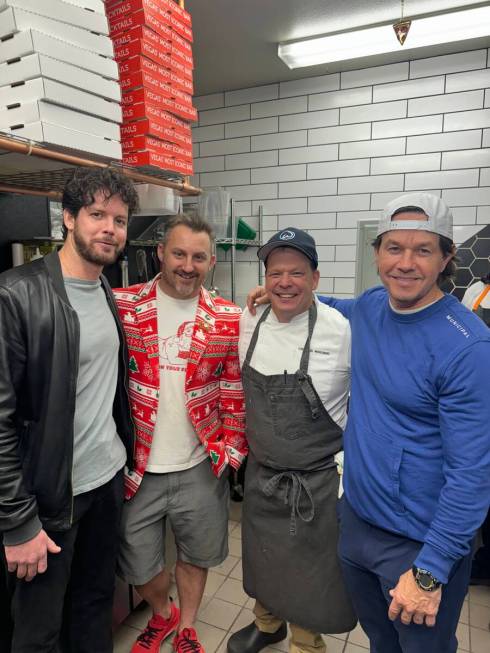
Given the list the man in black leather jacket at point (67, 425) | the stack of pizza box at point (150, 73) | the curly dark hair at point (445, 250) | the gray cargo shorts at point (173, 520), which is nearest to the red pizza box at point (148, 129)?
the stack of pizza box at point (150, 73)

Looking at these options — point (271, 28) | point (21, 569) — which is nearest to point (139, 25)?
point (271, 28)

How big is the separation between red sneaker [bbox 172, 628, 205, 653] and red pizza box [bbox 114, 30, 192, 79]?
2206 mm

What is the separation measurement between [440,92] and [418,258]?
2138 mm

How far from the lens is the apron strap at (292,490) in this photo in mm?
1436

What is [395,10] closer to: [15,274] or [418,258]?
[418,258]

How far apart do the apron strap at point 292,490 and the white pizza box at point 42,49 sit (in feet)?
4.82

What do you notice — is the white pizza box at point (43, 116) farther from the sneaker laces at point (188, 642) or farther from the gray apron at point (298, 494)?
the sneaker laces at point (188, 642)

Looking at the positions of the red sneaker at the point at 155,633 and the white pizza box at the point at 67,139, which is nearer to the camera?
the white pizza box at the point at 67,139

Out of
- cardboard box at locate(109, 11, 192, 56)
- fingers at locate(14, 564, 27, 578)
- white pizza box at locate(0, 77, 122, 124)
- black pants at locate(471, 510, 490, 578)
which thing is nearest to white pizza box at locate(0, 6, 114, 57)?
white pizza box at locate(0, 77, 122, 124)

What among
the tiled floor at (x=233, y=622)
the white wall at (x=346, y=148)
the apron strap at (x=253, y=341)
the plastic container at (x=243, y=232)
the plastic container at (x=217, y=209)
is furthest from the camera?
the plastic container at (x=243, y=232)

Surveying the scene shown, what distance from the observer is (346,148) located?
9.64 feet

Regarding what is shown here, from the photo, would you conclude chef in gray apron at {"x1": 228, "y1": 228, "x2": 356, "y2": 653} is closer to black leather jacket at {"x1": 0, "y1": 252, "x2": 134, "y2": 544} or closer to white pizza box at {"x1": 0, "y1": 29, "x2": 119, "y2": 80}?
black leather jacket at {"x1": 0, "y1": 252, "x2": 134, "y2": 544}

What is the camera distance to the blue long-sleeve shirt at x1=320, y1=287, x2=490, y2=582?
984 mm

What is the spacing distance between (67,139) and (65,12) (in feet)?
1.24
